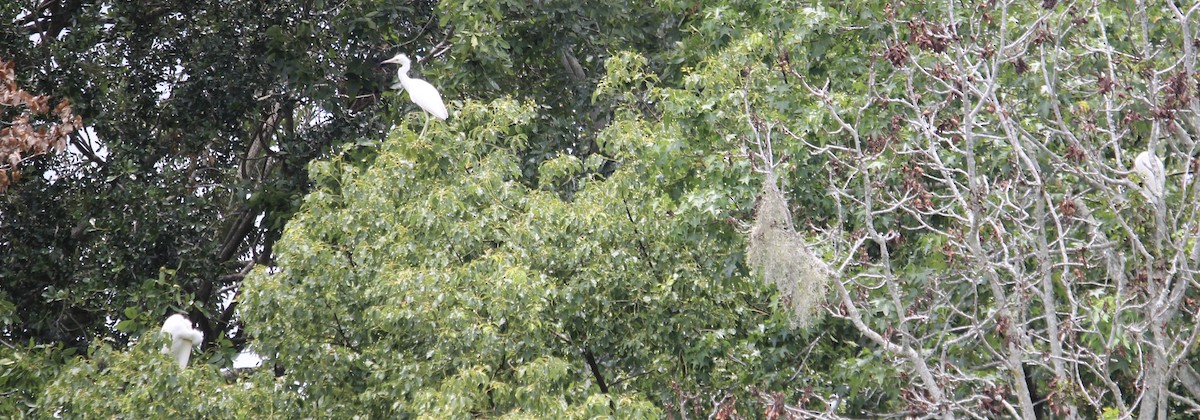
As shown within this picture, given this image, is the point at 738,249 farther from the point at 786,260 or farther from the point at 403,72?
the point at 403,72

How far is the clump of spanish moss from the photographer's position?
601 centimetres

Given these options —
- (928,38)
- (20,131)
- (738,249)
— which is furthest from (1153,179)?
(20,131)

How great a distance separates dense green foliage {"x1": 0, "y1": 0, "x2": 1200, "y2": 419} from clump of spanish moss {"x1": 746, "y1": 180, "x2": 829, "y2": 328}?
1cm

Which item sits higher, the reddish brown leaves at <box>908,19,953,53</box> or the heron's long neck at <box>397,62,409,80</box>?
the heron's long neck at <box>397,62,409,80</box>

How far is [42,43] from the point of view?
1186 centimetres

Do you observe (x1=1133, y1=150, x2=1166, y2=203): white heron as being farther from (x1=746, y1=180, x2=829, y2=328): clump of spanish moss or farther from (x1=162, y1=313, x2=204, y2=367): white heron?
(x1=162, y1=313, x2=204, y2=367): white heron

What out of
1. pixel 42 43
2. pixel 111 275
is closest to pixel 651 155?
pixel 111 275

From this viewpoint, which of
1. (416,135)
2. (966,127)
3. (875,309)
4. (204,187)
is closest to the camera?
(966,127)

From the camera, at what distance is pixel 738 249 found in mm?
8398

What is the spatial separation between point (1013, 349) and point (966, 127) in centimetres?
76

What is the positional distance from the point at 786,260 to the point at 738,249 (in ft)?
7.84

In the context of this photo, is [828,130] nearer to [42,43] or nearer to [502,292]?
[502,292]

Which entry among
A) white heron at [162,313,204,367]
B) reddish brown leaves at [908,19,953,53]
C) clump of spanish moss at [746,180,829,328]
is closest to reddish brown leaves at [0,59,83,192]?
white heron at [162,313,204,367]

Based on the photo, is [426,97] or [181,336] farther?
[426,97]
